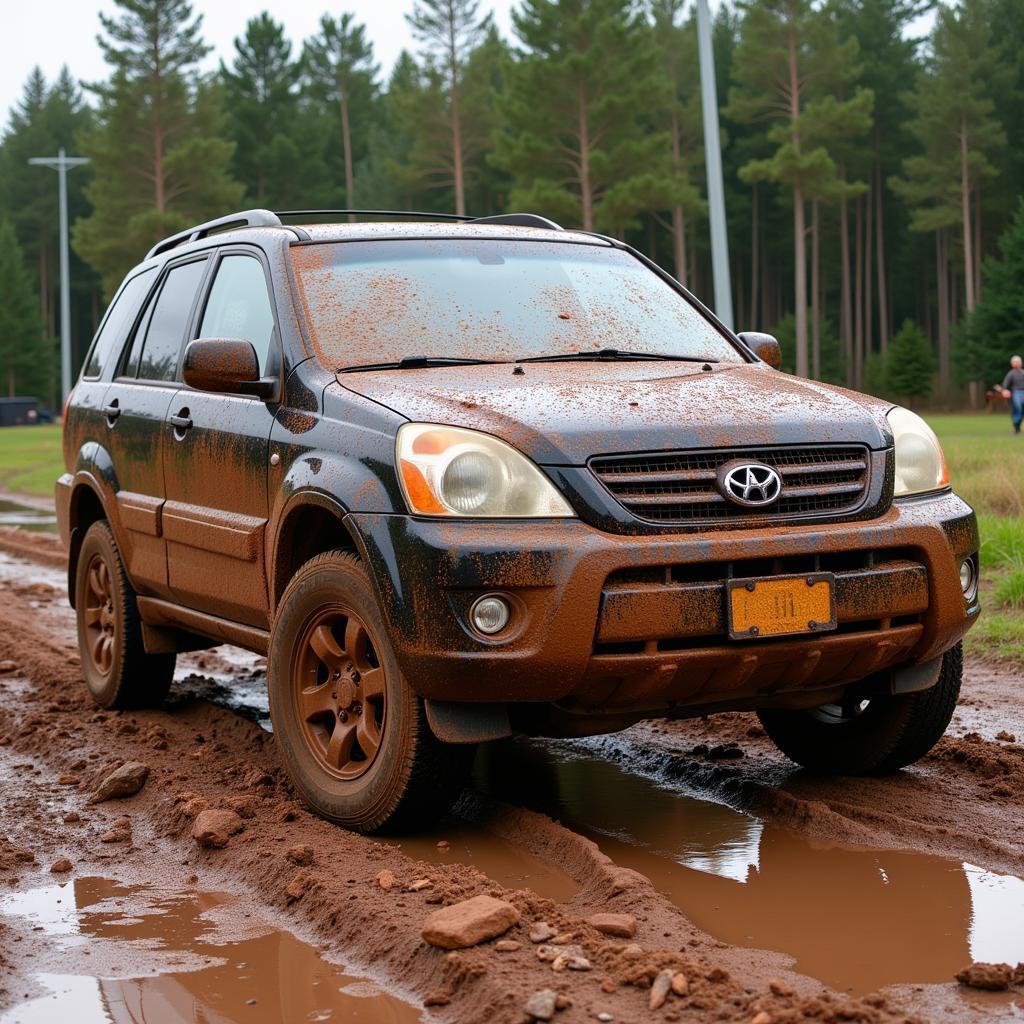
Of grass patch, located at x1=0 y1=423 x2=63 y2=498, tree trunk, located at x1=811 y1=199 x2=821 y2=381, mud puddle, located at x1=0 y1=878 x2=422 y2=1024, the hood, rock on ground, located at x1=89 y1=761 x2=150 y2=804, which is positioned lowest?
mud puddle, located at x1=0 y1=878 x2=422 y2=1024

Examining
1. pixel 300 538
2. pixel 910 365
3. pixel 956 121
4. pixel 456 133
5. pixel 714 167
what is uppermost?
pixel 456 133

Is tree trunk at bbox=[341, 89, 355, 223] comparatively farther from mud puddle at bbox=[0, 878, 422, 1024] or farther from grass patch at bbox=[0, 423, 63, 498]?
mud puddle at bbox=[0, 878, 422, 1024]

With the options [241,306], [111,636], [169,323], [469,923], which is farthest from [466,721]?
[111,636]

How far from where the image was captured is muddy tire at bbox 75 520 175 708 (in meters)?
6.45

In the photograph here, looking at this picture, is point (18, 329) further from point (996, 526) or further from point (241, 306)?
point (241, 306)

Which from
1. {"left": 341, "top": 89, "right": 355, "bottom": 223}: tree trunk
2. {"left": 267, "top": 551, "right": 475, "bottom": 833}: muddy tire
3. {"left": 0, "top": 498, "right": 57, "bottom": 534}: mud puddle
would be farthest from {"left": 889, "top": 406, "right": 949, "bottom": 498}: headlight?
{"left": 341, "top": 89, "right": 355, "bottom": 223}: tree trunk

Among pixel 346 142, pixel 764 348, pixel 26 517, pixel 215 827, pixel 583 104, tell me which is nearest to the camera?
pixel 215 827

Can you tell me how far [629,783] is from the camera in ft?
17.7

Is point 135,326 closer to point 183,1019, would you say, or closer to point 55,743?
point 55,743

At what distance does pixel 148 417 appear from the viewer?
6133mm

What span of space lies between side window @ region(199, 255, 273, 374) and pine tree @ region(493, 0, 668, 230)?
4446 cm

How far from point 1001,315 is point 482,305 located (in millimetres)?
54260

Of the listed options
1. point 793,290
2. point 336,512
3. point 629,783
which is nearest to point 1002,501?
point 629,783

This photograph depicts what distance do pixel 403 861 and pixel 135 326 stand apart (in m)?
3.37
